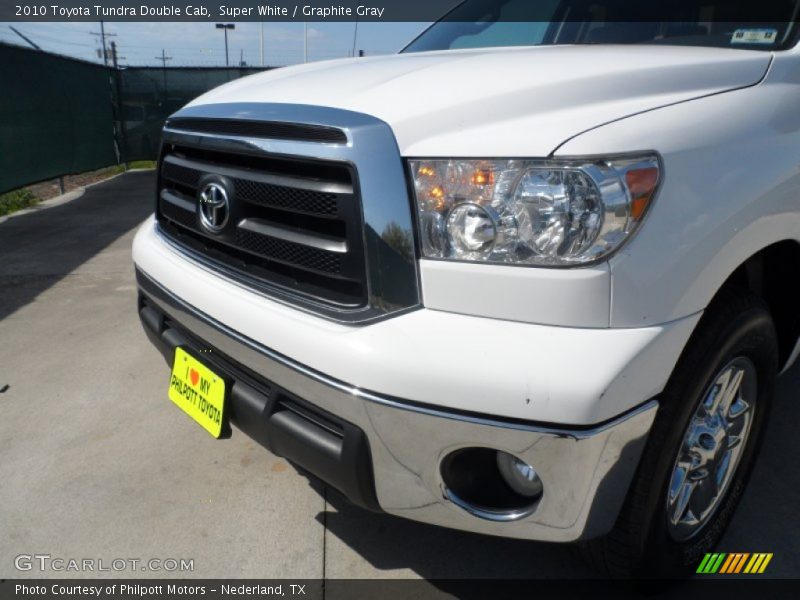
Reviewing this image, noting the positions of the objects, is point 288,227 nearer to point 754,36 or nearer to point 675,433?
point 675,433

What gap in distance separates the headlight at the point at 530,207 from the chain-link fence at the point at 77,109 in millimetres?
7644

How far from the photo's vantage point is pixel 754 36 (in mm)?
2025

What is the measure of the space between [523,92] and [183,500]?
1891mm

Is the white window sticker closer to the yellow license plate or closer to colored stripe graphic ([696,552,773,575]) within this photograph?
colored stripe graphic ([696,552,773,575])

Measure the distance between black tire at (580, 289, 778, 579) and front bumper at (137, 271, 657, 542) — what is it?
0.09m

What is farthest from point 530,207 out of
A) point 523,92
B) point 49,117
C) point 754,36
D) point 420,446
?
point 49,117

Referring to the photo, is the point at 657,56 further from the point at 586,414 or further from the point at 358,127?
the point at 586,414

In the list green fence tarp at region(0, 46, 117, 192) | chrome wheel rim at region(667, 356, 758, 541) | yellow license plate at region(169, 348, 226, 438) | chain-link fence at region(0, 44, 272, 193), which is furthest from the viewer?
chain-link fence at region(0, 44, 272, 193)

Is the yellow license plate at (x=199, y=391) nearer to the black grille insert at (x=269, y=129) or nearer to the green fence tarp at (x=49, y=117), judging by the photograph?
the black grille insert at (x=269, y=129)

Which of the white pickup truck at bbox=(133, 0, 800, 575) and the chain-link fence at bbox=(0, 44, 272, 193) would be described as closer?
the white pickup truck at bbox=(133, 0, 800, 575)

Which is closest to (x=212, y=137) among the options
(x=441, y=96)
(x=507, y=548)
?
(x=441, y=96)

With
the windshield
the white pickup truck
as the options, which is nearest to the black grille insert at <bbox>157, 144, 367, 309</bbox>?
the white pickup truck

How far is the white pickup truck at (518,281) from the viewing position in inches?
55.2

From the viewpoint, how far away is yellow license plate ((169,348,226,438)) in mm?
1953
